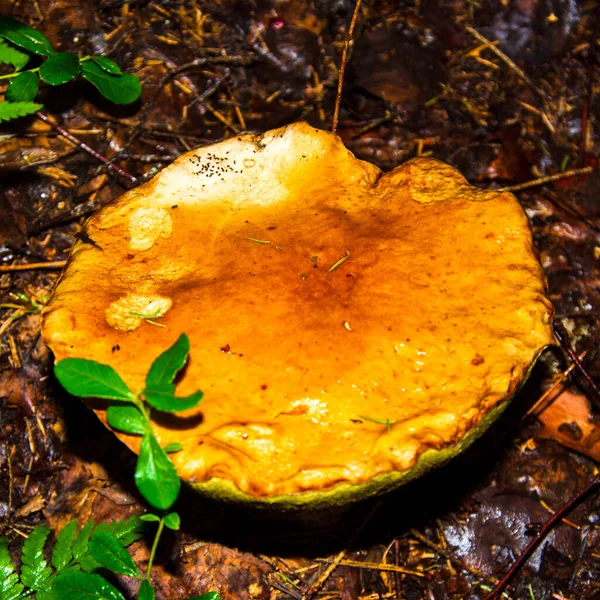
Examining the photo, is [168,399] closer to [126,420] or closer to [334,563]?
[126,420]

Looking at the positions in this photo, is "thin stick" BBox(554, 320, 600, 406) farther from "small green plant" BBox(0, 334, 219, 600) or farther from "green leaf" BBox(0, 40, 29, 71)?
"green leaf" BBox(0, 40, 29, 71)

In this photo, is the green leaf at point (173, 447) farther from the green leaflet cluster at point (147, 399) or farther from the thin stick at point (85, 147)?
the thin stick at point (85, 147)


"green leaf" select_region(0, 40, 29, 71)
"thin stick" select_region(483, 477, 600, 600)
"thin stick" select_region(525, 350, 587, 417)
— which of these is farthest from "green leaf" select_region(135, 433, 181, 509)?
"green leaf" select_region(0, 40, 29, 71)

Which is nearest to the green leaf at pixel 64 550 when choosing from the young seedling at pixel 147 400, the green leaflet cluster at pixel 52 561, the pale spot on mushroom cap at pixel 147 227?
the green leaflet cluster at pixel 52 561

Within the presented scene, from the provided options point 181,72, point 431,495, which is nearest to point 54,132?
point 181,72

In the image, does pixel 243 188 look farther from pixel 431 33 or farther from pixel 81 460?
pixel 431 33
